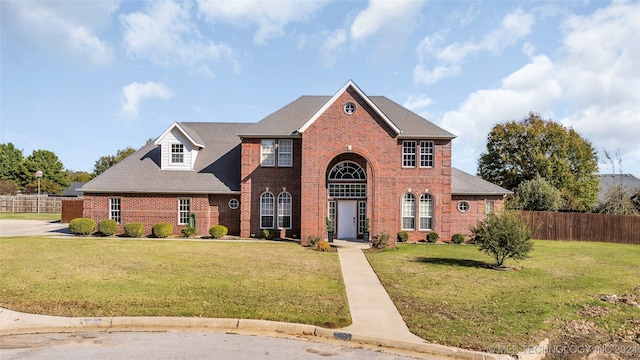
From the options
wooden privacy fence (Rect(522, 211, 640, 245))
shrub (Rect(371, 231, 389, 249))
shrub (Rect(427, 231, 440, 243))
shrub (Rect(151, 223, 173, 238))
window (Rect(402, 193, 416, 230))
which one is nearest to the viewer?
shrub (Rect(371, 231, 389, 249))

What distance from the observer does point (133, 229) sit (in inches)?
961

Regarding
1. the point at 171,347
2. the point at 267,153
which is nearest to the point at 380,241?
the point at 267,153

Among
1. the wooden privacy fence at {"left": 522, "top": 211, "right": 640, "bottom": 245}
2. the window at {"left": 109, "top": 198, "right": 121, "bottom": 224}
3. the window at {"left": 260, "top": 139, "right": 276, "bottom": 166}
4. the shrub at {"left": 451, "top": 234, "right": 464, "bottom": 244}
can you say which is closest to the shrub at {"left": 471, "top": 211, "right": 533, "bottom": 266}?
the shrub at {"left": 451, "top": 234, "right": 464, "bottom": 244}

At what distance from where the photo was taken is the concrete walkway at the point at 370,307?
8.20 m

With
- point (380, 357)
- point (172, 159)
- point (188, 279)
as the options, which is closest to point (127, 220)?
point (172, 159)

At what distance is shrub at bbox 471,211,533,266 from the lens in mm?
14906

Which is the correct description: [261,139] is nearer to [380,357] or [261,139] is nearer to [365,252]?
[365,252]

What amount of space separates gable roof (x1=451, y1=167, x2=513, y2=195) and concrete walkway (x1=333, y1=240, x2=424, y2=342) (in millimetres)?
12145

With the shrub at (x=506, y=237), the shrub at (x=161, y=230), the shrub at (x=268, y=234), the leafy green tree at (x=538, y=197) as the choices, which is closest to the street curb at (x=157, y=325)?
the shrub at (x=506, y=237)

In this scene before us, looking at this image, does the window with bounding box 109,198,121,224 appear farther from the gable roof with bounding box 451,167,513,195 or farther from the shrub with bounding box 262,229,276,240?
the gable roof with bounding box 451,167,513,195

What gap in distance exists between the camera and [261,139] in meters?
24.9

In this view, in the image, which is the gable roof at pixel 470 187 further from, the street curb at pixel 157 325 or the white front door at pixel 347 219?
the street curb at pixel 157 325

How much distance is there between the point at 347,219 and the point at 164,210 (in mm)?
12412

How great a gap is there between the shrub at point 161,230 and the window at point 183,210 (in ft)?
3.65
